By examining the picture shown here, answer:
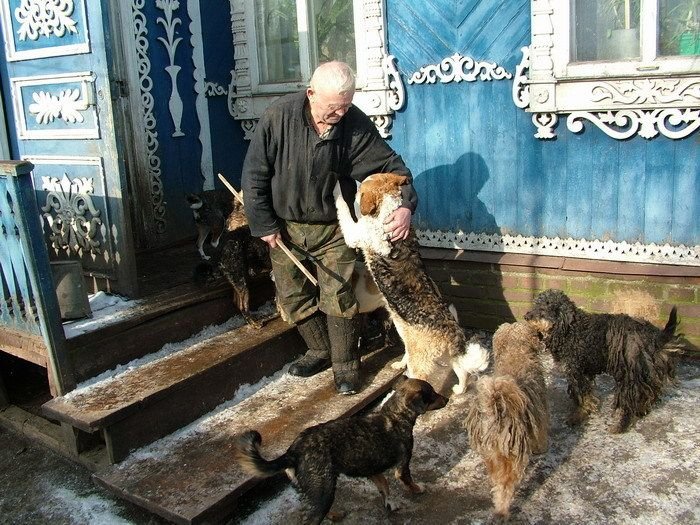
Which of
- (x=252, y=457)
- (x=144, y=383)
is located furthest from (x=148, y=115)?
(x=252, y=457)

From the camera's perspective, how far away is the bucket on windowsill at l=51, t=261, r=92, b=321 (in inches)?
177

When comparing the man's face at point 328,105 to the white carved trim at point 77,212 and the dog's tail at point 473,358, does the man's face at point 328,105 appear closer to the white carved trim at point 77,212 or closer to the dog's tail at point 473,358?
the white carved trim at point 77,212

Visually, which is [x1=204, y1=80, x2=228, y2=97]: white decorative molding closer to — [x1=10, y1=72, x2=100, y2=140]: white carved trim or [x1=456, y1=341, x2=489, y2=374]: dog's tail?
[x1=10, y1=72, x2=100, y2=140]: white carved trim

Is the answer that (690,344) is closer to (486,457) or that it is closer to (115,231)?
(486,457)

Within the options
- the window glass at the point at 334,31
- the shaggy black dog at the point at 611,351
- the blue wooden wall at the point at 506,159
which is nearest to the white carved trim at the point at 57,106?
the window glass at the point at 334,31

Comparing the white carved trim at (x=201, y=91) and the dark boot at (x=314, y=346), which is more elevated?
the white carved trim at (x=201, y=91)

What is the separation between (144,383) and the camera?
423 centimetres

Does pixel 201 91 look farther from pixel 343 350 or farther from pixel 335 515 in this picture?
pixel 335 515

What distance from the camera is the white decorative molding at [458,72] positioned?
539 cm

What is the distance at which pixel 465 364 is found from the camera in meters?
4.53

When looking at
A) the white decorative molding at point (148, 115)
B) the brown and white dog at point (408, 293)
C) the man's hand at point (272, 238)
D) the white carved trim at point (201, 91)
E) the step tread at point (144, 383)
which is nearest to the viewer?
the step tread at point (144, 383)

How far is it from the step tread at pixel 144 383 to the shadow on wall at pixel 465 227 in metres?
1.71

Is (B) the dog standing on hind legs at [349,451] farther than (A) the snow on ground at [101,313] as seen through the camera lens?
No

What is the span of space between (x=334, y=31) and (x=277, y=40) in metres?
0.68
